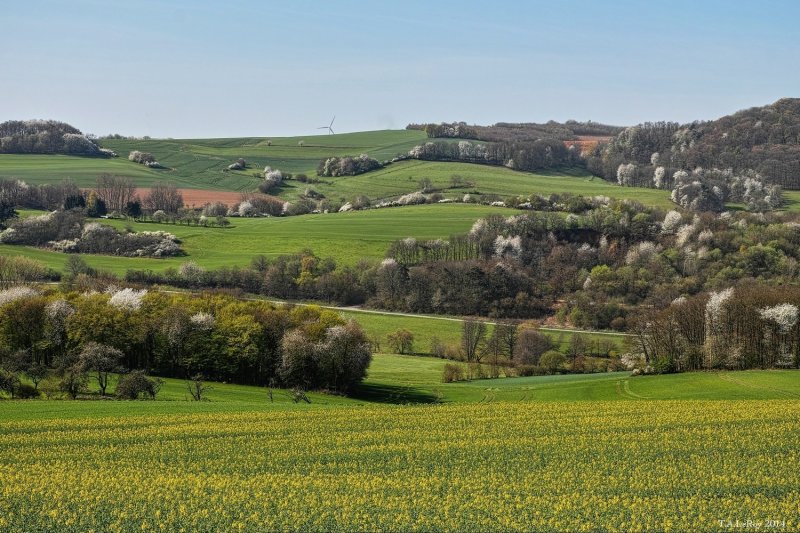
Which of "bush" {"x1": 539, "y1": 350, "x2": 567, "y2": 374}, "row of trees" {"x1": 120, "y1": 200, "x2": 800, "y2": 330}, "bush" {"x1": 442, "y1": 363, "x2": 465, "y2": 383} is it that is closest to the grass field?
"bush" {"x1": 442, "y1": 363, "x2": 465, "y2": 383}

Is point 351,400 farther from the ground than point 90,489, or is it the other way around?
point 90,489

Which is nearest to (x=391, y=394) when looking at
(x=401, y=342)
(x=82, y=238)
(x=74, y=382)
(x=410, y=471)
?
(x=74, y=382)

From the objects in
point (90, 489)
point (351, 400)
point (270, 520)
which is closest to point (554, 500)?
point (270, 520)

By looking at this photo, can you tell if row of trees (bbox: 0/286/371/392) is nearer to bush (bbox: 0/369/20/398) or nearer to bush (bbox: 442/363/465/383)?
bush (bbox: 442/363/465/383)

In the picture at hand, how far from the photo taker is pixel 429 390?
77938 mm

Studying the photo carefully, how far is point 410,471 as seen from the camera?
116 ft

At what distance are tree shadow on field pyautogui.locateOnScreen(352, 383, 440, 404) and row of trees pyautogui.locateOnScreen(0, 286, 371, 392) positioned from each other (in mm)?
1604

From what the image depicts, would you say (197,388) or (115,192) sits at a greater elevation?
(115,192)

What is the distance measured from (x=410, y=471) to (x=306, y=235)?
122 metres

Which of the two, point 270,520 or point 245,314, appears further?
point 245,314

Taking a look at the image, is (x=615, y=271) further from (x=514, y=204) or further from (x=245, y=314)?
(x=245, y=314)

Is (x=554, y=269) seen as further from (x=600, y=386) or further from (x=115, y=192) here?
(x=115, y=192)

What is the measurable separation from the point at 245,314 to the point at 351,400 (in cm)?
1708

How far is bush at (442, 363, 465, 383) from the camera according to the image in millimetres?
86188
